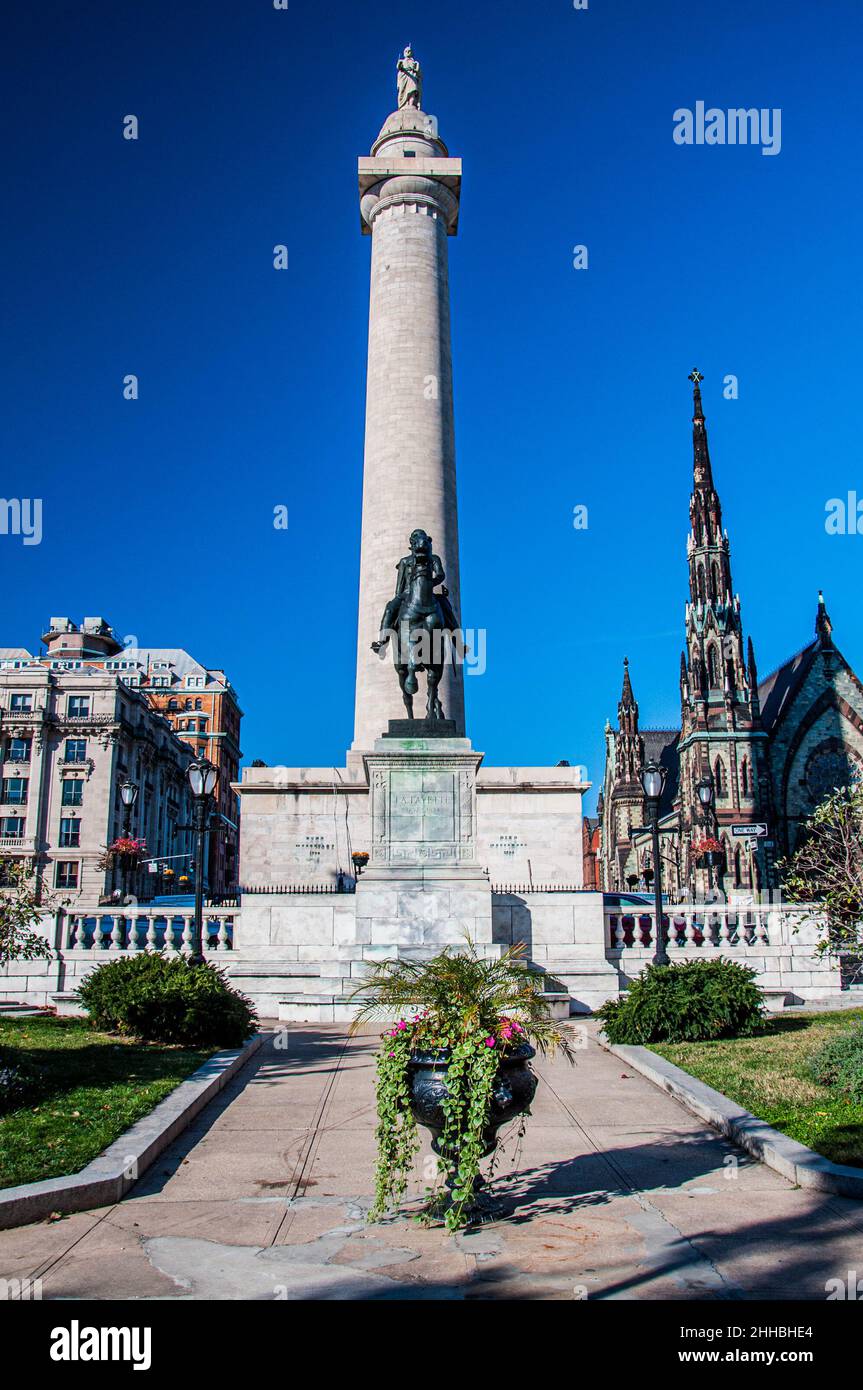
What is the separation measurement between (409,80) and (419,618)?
2898 centimetres

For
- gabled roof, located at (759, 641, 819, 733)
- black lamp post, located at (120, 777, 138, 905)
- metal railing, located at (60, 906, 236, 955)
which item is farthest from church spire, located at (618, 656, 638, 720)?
metal railing, located at (60, 906, 236, 955)

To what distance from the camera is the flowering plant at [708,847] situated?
70125mm

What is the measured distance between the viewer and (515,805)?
31.2 meters

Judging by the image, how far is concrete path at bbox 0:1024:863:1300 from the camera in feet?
19.7

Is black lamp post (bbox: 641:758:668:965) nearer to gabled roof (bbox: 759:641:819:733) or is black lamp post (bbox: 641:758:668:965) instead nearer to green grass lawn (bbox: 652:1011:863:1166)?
green grass lawn (bbox: 652:1011:863:1166)

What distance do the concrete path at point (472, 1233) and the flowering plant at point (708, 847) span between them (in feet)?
202

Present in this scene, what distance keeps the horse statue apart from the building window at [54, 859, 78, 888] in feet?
195

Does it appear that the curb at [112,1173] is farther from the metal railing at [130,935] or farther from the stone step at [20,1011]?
the metal railing at [130,935]

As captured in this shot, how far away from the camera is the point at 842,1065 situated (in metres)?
11.7

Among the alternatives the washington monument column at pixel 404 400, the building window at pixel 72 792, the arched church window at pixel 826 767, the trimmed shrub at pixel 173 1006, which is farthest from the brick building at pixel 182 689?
the trimmed shrub at pixel 173 1006

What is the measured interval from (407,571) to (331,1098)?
11662 millimetres

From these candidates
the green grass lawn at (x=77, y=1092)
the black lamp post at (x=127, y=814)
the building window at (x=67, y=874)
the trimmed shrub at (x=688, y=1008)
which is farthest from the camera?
the building window at (x=67, y=874)
